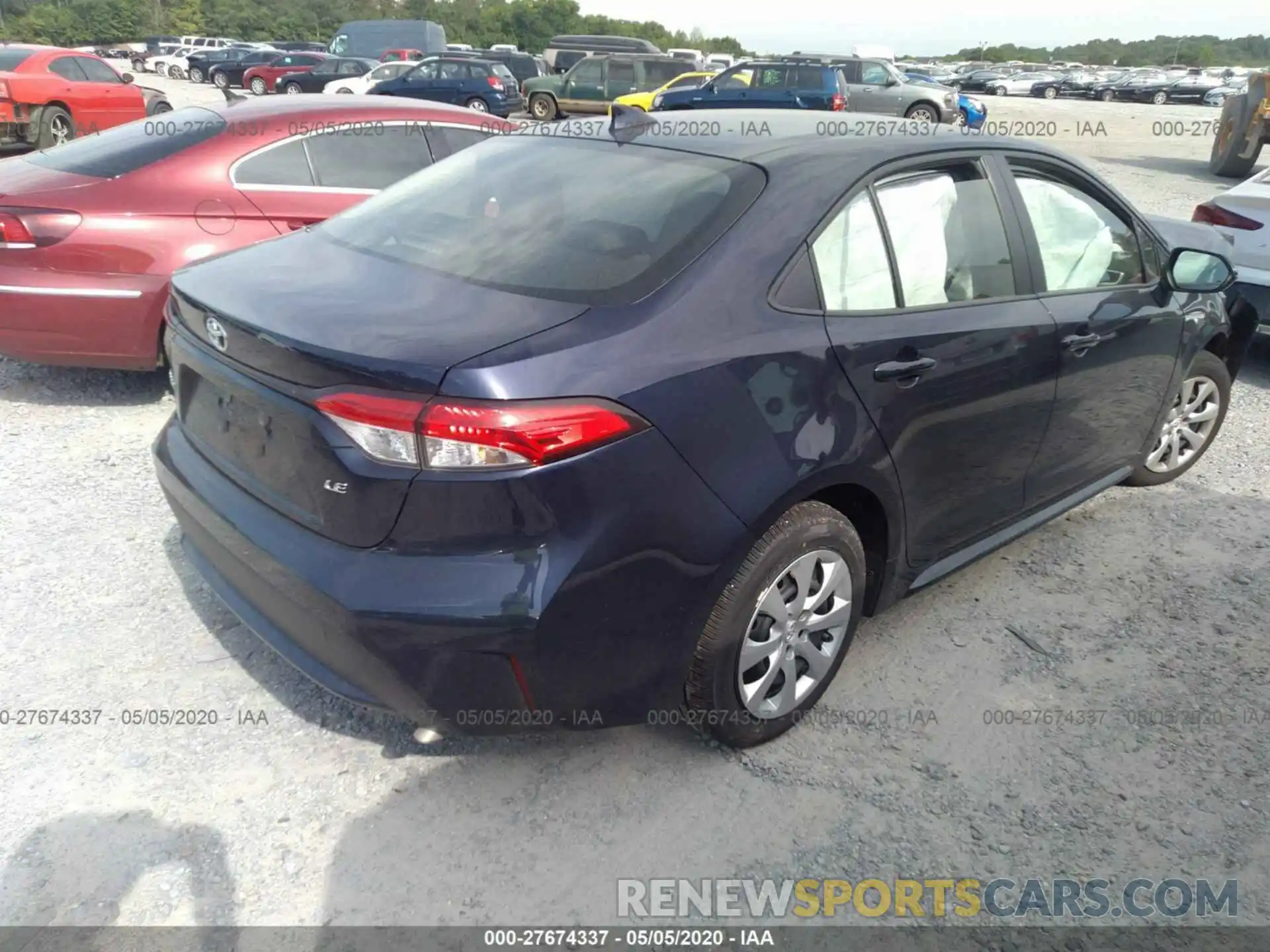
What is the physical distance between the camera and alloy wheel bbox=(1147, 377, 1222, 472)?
4363 millimetres

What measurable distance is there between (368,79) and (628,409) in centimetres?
2642

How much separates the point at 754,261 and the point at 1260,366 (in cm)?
574

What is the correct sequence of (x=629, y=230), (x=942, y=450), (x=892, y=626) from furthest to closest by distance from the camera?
(x=892, y=626) < (x=942, y=450) < (x=629, y=230)

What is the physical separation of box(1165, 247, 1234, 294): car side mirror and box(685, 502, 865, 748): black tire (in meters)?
1.96

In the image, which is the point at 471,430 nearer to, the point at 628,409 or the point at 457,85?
the point at 628,409

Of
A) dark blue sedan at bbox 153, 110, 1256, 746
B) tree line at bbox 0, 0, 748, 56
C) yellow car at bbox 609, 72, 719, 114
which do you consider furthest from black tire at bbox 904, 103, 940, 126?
tree line at bbox 0, 0, 748, 56

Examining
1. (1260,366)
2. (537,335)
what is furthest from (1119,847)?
(1260,366)

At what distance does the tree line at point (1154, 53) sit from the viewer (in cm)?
8844

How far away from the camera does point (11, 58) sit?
13.3 metres

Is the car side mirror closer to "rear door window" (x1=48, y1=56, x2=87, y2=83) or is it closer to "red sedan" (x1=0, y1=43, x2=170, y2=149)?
"red sedan" (x1=0, y1=43, x2=170, y2=149)

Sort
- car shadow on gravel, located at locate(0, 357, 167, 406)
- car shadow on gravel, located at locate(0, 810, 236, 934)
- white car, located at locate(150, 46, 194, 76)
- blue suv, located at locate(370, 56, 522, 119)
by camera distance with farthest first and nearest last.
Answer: white car, located at locate(150, 46, 194, 76) < blue suv, located at locate(370, 56, 522, 119) < car shadow on gravel, located at locate(0, 357, 167, 406) < car shadow on gravel, located at locate(0, 810, 236, 934)

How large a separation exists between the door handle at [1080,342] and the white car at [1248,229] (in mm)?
2810

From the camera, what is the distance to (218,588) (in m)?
2.58

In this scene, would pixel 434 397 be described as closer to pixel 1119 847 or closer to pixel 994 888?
pixel 994 888
